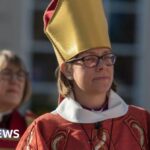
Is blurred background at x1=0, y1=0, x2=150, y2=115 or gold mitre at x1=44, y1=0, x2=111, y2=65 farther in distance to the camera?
blurred background at x1=0, y1=0, x2=150, y2=115

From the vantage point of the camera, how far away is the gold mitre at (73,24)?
180 inches

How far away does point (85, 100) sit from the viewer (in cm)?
453

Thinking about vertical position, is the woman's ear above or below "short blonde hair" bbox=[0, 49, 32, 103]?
above

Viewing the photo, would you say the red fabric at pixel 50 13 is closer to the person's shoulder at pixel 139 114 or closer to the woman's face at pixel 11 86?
the person's shoulder at pixel 139 114

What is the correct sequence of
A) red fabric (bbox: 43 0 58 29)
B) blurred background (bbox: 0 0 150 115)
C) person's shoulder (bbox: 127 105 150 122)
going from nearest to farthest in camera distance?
person's shoulder (bbox: 127 105 150 122), red fabric (bbox: 43 0 58 29), blurred background (bbox: 0 0 150 115)

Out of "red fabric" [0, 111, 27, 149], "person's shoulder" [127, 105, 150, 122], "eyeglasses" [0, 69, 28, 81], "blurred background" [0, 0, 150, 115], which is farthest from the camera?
"blurred background" [0, 0, 150, 115]

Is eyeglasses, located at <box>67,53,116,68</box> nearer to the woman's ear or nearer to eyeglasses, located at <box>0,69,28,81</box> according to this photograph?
the woman's ear

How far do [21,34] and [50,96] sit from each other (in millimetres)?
737

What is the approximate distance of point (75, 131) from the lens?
176 inches

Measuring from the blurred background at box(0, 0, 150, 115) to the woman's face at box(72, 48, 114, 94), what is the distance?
5.40 metres

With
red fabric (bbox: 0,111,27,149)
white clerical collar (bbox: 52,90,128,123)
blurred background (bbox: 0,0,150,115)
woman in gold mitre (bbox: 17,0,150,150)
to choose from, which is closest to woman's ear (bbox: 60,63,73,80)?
woman in gold mitre (bbox: 17,0,150,150)

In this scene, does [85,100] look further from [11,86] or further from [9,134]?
[11,86]

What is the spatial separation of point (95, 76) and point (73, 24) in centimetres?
32

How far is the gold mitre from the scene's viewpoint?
458 centimetres
